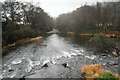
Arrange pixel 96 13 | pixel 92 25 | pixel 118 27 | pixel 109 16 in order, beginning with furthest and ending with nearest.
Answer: pixel 92 25 < pixel 96 13 < pixel 109 16 < pixel 118 27

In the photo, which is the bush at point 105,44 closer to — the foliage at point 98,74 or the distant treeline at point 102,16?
the foliage at point 98,74

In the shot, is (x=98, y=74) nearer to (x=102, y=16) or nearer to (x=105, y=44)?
(x=105, y=44)

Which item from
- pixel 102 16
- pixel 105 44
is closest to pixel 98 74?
pixel 105 44

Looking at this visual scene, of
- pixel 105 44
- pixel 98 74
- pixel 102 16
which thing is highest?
pixel 102 16

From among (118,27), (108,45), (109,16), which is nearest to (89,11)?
(109,16)

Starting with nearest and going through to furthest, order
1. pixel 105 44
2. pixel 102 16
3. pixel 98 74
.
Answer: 1. pixel 98 74
2. pixel 105 44
3. pixel 102 16

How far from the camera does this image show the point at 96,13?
27.8m

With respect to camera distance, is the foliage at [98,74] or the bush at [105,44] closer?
the foliage at [98,74]

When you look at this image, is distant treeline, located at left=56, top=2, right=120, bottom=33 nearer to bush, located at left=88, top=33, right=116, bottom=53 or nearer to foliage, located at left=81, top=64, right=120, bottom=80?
bush, located at left=88, top=33, right=116, bottom=53

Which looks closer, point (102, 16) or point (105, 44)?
point (105, 44)

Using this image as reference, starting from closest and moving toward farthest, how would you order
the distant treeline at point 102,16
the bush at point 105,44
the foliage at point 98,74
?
the foliage at point 98,74 → the bush at point 105,44 → the distant treeline at point 102,16

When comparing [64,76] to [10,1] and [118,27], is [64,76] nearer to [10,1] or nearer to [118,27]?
[118,27]

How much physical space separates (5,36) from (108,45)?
17129 mm

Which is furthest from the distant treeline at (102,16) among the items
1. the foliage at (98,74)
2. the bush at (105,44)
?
the foliage at (98,74)
